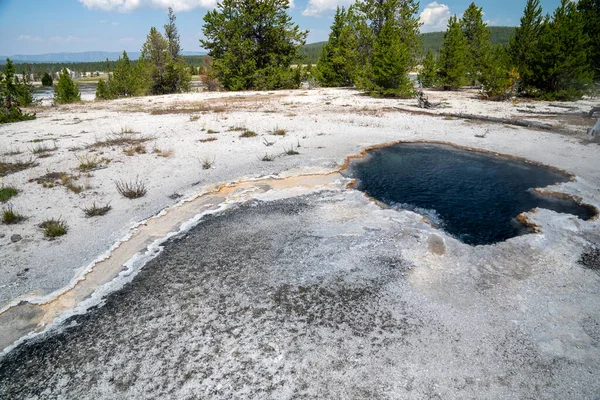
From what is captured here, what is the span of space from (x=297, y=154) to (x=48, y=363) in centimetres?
873

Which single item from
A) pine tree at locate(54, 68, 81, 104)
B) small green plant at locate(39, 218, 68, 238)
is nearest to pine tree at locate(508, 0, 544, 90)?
small green plant at locate(39, 218, 68, 238)

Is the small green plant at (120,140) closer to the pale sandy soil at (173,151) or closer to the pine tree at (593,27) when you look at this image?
the pale sandy soil at (173,151)

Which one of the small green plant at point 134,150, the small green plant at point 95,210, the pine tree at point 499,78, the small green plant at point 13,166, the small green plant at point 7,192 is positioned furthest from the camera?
the pine tree at point 499,78

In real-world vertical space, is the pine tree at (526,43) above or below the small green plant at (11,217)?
above

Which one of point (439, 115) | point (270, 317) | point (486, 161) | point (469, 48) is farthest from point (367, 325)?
point (469, 48)

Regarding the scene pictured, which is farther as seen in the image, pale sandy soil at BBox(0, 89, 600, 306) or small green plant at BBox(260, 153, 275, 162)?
small green plant at BBox(260, 153, 275, 162)

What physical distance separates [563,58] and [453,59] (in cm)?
1002

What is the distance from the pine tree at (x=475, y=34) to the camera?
32469mm

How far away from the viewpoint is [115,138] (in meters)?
13.8

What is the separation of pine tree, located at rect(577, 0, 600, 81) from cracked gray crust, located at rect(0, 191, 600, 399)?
2765 centimetres

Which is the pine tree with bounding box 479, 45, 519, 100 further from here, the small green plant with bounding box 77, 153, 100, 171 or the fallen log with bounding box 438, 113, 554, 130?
the small green plant with bounding box 77, 153, 100, 171

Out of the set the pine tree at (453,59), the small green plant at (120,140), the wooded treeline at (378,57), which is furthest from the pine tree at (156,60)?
the pine tree at (453,59)

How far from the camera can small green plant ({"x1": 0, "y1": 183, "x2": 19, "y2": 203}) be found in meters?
7.86

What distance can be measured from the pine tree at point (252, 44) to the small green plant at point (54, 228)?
31.3m
